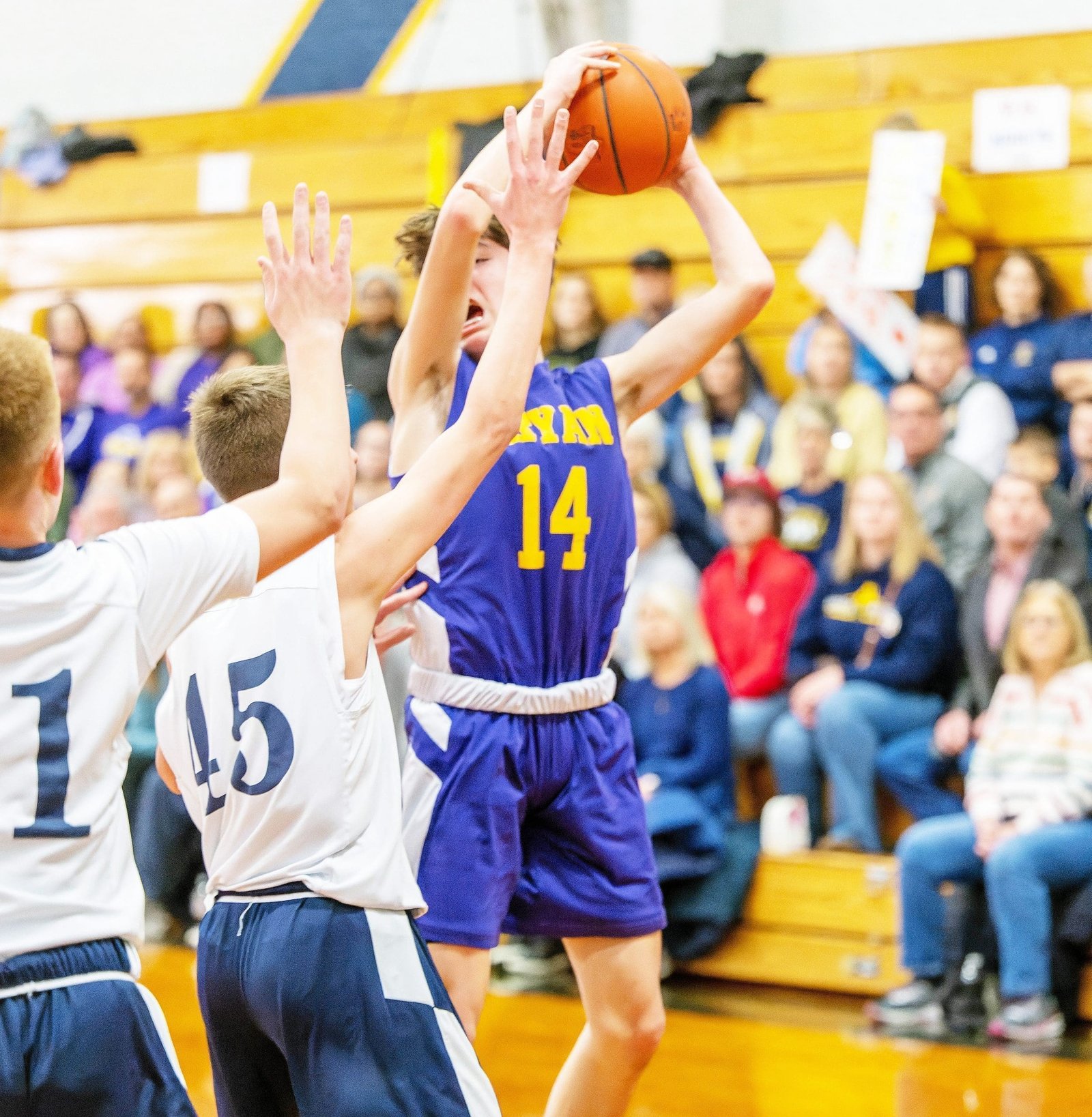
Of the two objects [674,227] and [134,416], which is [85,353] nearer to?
[134,416]

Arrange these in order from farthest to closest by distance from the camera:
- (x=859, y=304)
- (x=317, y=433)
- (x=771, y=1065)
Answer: (x=859, y=304)
(x=771, y=1065)
(x=317, y=433)

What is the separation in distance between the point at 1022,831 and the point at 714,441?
104 inches

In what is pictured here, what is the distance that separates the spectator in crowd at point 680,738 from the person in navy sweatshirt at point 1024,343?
1852 millimetres

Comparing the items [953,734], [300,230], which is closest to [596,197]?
[953,734]

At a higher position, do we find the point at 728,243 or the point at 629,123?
the point at 629,123

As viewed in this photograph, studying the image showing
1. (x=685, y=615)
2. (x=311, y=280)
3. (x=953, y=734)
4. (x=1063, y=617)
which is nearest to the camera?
(x=311, y=280)

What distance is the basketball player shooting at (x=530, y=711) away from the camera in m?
3.15

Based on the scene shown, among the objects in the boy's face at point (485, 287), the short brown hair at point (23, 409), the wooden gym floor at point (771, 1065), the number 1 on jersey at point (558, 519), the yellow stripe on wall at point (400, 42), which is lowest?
the wooden gym floor at point (771, 1065)

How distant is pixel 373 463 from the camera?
23.5ft

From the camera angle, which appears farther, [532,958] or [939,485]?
[939,485]

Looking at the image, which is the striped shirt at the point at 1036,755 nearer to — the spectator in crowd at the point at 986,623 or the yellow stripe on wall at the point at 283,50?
the spectator in crowd at the point at 986,623

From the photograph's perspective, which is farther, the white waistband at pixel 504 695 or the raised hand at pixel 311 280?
the white waistband at pixel 504 695

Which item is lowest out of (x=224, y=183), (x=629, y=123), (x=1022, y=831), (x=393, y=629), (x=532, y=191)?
(x=1022, y=831)

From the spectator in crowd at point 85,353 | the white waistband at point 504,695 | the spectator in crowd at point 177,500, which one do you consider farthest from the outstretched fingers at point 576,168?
the spectator in crowd at point 85,353
